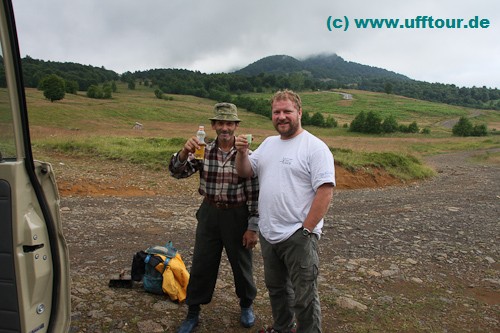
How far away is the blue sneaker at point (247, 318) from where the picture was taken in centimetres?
392

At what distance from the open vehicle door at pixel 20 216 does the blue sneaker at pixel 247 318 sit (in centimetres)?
195

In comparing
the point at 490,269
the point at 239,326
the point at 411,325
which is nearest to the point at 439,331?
the point at 411,325

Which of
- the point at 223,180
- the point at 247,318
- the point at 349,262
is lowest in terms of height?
the point at 349,262

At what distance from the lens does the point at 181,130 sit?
148 feet

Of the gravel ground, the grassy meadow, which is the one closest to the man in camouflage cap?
the gravel ground

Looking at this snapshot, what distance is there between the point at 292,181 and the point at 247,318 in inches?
65.5

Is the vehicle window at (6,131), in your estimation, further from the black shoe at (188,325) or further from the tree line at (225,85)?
the tree line at (225,85)

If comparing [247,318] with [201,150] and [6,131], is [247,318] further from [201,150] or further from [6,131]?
[6,131]

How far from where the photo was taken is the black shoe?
3670 mm

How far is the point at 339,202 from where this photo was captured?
10.9 meters

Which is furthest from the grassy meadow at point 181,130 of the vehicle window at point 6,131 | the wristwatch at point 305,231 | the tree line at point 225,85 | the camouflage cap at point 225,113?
the tree line at point 225,85

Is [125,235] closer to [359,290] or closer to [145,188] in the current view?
[359,290]

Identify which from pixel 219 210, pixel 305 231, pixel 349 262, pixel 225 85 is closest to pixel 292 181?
pixel 305 231

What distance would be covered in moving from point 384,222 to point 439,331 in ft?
14.8
